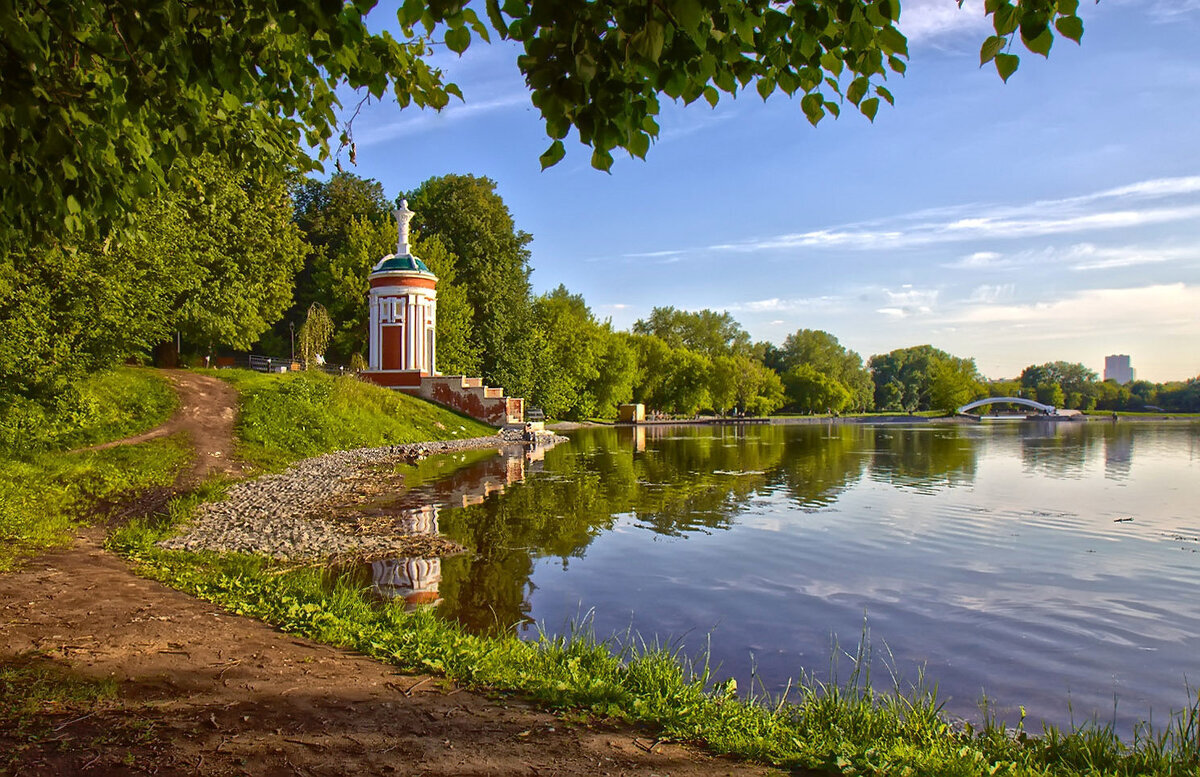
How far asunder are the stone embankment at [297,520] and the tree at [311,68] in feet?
17.4

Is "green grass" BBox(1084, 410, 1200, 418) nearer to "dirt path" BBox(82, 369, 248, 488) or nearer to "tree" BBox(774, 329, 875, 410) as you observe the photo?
"tree" BBox(774, 329, 875, 410)

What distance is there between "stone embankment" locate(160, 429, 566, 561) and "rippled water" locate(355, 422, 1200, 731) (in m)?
1.10

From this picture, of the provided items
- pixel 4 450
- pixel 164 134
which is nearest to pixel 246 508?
pixel 4 450

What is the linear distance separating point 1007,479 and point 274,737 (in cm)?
2392

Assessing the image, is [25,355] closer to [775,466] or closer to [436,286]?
[775,466]

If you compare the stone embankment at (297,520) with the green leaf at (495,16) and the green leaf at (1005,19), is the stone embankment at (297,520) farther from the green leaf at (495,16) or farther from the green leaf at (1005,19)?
the green leaf at (1005,19)

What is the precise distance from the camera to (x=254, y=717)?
14.5 ft

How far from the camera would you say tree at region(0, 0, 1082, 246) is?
3.24m

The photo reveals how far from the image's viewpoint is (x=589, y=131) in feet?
11.0

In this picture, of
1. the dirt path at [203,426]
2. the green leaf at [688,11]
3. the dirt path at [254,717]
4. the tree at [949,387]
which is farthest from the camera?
the tree at [949,387]

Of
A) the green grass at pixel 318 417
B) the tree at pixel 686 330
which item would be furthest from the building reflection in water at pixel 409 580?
the tree at pixel 686 330

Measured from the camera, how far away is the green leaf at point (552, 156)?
11.5 ft

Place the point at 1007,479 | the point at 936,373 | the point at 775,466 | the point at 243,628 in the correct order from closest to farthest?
the point at 243,628 < the point at 1007,479 < the point at 775,466 < the point at 936,373

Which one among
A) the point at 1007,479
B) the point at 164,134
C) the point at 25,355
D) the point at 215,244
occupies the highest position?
the point at 215,244
